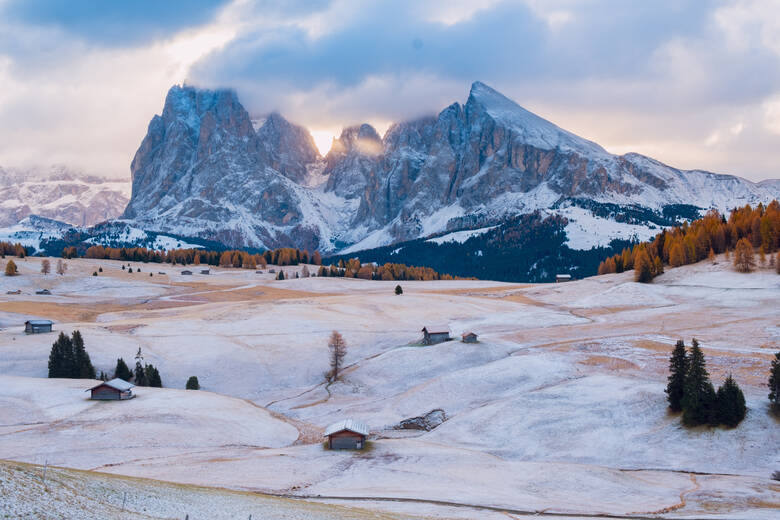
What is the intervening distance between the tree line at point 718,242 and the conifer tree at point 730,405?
3783 inches

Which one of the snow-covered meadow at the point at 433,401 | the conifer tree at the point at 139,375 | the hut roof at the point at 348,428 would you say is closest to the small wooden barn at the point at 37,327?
the snow-covered meadow at the point at 433,401

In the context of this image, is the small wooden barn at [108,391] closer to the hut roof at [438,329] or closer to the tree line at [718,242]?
the hut roof at [438,329]

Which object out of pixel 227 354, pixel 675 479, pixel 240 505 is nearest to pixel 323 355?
Result: pixel 227 354

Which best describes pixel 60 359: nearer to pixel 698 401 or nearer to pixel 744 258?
pixel 698 401

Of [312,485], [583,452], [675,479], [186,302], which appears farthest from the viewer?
[186,302]

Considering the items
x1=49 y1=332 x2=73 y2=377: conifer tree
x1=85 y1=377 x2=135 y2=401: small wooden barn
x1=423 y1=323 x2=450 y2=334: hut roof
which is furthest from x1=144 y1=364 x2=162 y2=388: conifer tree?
x1=423 y1=323 x2=450 y2=334: hut roof

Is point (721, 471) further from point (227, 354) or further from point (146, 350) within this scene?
point (146, 350)

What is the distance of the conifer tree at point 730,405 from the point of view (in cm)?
5494

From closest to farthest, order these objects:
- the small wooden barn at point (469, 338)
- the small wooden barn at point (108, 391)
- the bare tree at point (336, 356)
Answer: the small wooden barn at point (108, 391), the bare tree at point (336, 356), the small wooden barn at point (469, 338)

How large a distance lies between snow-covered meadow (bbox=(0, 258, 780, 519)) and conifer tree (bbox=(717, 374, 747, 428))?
1.40m

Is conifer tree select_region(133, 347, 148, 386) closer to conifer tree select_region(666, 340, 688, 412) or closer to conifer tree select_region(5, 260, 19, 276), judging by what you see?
conifer tree select_region(666, 340, 688, 412)

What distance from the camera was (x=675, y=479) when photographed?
155ft

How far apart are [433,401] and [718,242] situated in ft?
375

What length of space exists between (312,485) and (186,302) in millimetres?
114074
